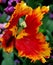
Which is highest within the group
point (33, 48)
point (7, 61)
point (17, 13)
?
point (17, 13)

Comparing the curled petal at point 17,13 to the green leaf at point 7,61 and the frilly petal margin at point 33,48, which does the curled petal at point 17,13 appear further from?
the green leaf at point 7,61

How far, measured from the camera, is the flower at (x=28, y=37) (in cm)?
93

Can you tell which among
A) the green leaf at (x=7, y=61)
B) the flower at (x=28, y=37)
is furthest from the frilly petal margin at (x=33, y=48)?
the green leaf at (x=7, y=61)

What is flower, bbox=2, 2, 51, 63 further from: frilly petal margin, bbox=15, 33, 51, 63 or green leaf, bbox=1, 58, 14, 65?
green leaf, bbox=1, 58, 14, 65

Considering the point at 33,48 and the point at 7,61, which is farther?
the point at 7,61

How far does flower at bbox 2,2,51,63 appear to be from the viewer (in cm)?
93

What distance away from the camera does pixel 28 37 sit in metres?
0.99

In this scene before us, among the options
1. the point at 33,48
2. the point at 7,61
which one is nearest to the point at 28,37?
the point at 33,48

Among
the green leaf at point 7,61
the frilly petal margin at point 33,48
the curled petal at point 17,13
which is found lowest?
the green leaf at point 7,61

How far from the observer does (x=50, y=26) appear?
4.82 ft

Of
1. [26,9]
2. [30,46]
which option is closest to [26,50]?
[30,46]

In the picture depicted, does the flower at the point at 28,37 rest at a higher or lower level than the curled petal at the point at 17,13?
lower

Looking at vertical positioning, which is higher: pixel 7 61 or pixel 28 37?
pixel 28 37

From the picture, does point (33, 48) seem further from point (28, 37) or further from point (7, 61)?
point (7, 61)
